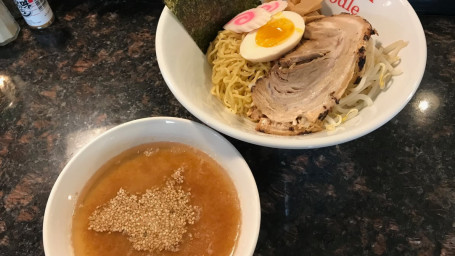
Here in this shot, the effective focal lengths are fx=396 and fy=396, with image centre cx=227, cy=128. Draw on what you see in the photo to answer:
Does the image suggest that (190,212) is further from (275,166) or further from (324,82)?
(324,82)

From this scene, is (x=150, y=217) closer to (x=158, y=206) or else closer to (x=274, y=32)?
(x=158, y=206)

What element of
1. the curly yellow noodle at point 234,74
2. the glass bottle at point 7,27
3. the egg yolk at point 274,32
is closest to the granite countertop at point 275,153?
the glass bottle at point 7,27

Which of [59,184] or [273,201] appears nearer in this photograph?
[59,184]

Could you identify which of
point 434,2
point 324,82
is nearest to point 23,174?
point 324,82

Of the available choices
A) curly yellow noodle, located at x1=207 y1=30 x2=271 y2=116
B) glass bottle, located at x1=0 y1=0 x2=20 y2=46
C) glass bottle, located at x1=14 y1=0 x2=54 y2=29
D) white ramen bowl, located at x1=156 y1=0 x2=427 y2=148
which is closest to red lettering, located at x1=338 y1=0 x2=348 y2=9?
white ramen bowl, located at x1=156 y1=0 x2=427 y2=148

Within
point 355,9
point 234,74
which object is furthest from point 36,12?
point 355,9

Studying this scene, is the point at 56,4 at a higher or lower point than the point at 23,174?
higher
